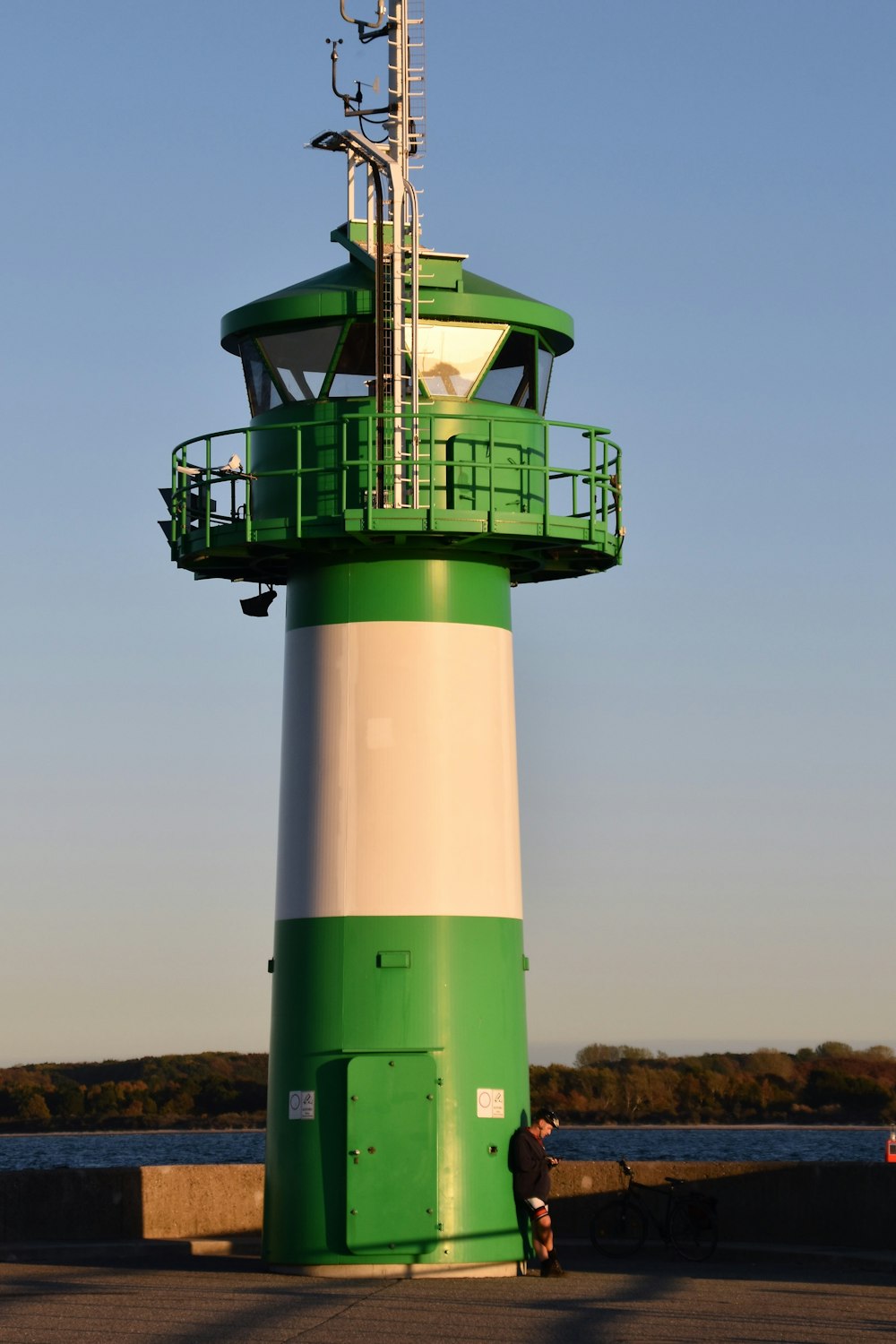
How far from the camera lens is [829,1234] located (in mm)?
21219

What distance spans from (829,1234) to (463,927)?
541 centimetres

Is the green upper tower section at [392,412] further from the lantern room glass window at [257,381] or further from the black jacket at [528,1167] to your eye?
the black jacket at [528,1167]

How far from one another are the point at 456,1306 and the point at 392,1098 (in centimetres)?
259

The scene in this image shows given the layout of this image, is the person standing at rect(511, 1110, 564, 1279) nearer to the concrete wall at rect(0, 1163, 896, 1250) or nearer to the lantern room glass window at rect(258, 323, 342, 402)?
the concrete wall at rect(0, 1163, 896, 1250)

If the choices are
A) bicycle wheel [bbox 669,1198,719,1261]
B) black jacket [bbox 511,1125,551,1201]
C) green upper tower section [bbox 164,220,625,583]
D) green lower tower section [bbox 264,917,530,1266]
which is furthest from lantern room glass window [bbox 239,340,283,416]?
bicycle wheel [bbox 669,1198,719,1261]

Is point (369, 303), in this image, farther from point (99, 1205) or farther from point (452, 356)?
point (99, 1205)

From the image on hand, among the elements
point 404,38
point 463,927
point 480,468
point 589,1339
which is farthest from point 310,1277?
point 404,38

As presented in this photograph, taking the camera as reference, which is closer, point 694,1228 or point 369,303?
point 369,303

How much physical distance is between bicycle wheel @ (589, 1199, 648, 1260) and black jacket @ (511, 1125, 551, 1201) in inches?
87.2

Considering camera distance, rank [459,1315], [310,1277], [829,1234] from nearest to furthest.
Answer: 1. [459,1315]
2. [310,1277]
3. [829,1234]

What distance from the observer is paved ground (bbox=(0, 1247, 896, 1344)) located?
14.9 m

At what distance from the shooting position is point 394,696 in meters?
19.5

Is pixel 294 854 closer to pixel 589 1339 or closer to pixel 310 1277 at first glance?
pixel 310 1277

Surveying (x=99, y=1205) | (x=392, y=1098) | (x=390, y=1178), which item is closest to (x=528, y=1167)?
(x=390, y=1178)
